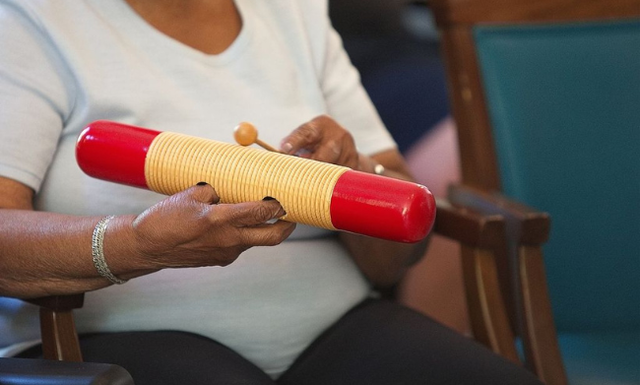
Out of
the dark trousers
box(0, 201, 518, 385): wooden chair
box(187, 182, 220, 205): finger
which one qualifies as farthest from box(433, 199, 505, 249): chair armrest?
box(187, 182, 220, 205): finger

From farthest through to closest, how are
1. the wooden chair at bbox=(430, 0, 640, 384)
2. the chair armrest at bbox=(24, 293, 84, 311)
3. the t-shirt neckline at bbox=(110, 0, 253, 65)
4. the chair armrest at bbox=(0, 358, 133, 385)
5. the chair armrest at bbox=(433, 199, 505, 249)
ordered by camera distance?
1. the wooden chair at bbox=(430, 0, 640, 384)
2. the chair armrest at bbox=(433, 199, 505, 249)
3. the t-shirt neckline at bbox=(110, 0, 253, 65)
4. the chair armrest at bbox=(24, 293, 84, 311)
5. the chair armrest at bbox=(0, 358, 133, 385)

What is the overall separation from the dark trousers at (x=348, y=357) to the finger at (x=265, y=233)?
207 mm

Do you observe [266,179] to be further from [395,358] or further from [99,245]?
[395,358]

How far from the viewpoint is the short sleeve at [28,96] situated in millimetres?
875

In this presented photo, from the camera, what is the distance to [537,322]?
1115 mm

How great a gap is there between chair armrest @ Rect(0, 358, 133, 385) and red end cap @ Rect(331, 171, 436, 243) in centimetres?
22

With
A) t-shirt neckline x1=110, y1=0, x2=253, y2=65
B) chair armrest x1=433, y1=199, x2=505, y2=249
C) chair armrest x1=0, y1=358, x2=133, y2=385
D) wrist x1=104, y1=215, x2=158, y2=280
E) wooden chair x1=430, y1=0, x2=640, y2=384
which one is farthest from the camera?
wooden chair x1=430, y1=0, x2=640, y2=384

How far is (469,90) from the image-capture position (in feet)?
4.56

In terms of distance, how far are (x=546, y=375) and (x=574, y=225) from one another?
36 cm

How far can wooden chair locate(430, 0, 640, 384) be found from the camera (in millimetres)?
1352

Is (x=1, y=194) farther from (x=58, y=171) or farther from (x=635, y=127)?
(x=635, y=127)

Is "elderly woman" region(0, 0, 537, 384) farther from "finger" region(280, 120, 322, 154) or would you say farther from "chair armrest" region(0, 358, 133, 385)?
"chair armrest" region(0, 358, 133, 385)

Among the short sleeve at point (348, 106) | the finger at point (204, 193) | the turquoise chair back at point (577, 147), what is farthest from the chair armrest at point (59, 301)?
the turquoise chair back at point (577, 147)

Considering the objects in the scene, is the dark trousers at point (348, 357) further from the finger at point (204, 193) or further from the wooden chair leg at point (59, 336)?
the finger at point (204, 193)
